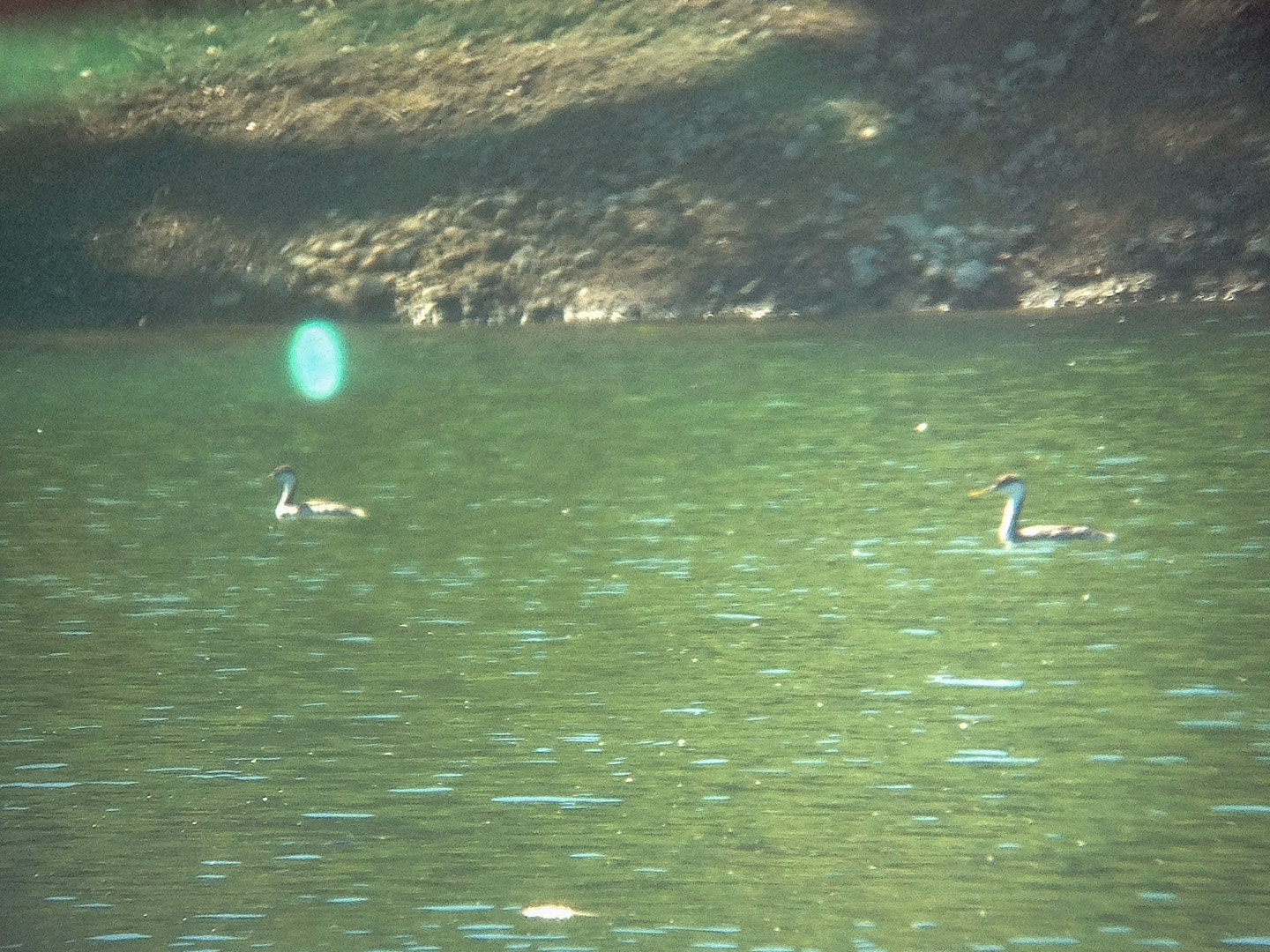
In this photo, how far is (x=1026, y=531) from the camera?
76.9 feet

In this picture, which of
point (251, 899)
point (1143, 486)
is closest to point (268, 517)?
point (1143, 486)

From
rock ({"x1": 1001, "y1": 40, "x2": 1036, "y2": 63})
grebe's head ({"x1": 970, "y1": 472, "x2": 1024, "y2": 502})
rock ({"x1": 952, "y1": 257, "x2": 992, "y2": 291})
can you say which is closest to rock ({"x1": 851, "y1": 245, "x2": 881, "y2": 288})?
rock ({"x1": 952, "y1": 257, "x2": 992, "y2": 291})

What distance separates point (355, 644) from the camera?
2014 cm

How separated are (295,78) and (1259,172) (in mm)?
25794

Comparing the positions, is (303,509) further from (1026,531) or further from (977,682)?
(977,682)

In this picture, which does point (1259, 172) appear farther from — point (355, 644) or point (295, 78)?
point (355, 644)

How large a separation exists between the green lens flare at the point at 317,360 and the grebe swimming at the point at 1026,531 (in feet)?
57.9

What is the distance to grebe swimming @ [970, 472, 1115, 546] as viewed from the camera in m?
23.2

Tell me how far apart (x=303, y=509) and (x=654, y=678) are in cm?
1000

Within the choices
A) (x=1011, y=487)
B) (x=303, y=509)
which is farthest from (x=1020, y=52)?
(x=1011, y=487)

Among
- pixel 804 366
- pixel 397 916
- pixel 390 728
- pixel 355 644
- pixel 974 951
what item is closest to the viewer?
pixel 974 951

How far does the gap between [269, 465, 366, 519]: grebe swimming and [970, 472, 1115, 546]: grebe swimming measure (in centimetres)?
781

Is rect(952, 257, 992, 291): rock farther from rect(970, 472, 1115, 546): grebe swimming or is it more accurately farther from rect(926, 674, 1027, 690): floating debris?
rect(926, 674, 1027, 690): floating debris

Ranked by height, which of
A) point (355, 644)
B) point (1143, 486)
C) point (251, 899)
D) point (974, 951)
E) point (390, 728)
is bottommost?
point (974, 951)
